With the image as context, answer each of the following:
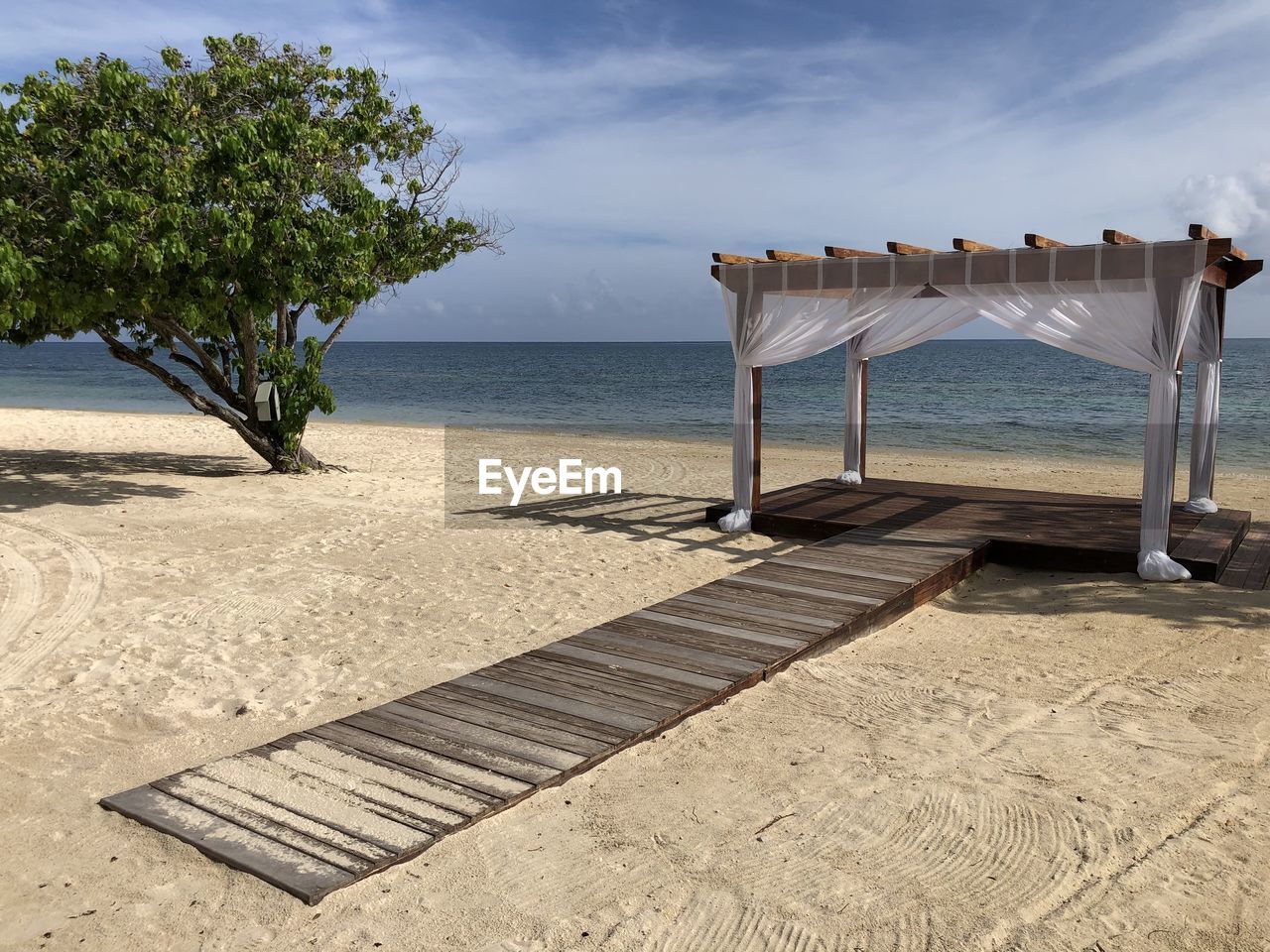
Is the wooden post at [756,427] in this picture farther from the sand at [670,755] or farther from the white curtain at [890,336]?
the white curtain at [890,336]

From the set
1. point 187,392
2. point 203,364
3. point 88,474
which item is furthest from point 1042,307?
point 88,474

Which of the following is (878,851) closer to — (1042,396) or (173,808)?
(173,808)

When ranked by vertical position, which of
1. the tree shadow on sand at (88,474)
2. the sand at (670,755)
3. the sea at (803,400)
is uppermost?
the sea at (803,400)

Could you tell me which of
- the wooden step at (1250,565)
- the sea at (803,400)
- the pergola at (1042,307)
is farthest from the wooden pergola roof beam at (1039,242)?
the sea at (803,400)

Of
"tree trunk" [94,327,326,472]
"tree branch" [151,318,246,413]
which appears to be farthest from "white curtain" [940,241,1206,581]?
"tree trunk" [94,327,326,472]

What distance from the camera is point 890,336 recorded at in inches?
351

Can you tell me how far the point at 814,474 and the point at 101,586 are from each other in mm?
9177

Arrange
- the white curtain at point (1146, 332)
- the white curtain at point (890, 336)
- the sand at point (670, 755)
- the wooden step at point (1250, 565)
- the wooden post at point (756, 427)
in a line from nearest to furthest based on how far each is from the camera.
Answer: the sand at point (670, 755), the white curtain at point (1146, 332), the wooden step at point (1250, 565), the wooden post at point (756, 427), the white curtain at point (890, 336)

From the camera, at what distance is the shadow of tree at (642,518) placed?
7688 mm

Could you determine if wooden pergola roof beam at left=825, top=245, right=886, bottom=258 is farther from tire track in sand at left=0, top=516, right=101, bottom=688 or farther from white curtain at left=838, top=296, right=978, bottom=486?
tire track in sand at left=0, top=516, right=101, bottom=688

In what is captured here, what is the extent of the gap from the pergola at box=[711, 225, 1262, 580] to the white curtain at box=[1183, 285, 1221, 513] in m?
0.01

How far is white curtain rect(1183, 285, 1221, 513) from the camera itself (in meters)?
7.71

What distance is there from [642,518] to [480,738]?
5117 millimetres

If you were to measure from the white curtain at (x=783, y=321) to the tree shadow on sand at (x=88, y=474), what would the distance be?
5697 millimetres
